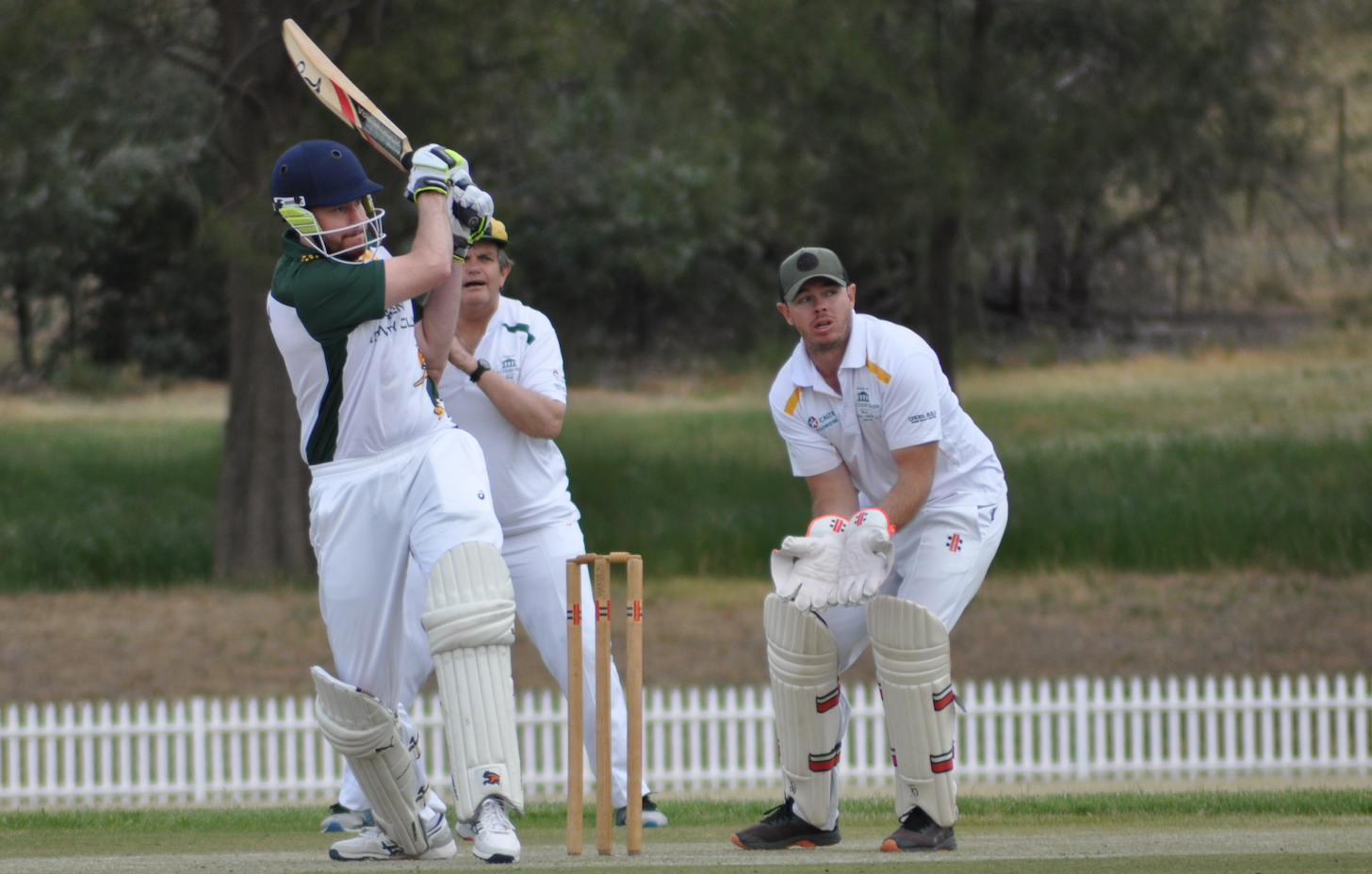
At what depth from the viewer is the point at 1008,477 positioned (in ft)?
48.4

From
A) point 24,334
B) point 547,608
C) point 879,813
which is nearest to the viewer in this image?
point 547,608

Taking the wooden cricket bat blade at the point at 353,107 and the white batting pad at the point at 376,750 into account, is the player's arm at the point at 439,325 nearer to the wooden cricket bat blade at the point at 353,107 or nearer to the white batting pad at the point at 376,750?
the wooden cricket bat blade at the point at 353,107

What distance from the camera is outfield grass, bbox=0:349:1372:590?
13297 millimetres

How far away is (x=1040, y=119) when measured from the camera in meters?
13.3

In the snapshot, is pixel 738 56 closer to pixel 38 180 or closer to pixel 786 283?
pixel 38 180

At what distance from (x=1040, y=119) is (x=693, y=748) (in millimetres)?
7049

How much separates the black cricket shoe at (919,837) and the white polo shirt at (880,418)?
0.87 metres

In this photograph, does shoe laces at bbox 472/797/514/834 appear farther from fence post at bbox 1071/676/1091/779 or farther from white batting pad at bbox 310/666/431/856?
fence post at bbox 1071/676/1091/779

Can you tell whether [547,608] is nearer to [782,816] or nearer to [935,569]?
[782,816]

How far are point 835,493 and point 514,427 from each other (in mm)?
1110

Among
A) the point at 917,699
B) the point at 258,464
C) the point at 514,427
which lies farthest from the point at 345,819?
the point at 258,464

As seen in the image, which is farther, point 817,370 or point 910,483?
point 817,370

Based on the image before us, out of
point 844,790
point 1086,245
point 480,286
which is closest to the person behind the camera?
point 480,286

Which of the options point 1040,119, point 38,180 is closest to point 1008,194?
point 1040,119
